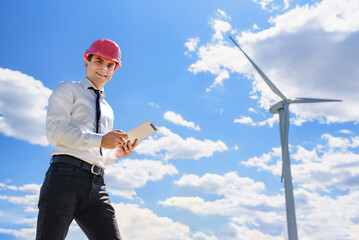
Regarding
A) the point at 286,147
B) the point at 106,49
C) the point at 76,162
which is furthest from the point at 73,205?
the point at 286,147

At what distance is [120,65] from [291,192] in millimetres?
28376

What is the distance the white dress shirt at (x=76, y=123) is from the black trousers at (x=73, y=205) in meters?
0.21

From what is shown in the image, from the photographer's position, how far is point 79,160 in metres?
4.24

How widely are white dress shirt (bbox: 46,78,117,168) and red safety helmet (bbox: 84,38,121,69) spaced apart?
394mm

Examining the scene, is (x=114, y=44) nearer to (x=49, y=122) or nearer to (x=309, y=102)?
(x=49, y=122)

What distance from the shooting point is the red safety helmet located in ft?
15.9

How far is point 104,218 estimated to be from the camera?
438 cm

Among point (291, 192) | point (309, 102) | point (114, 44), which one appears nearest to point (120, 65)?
point (114, 44)

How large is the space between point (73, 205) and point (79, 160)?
495 millimetres

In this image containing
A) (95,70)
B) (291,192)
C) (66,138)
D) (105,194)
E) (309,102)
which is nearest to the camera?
(66,138)

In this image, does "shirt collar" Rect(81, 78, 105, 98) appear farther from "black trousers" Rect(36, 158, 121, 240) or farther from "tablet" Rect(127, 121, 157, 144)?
"black trousers" Rect(36, 158, 121, 240)

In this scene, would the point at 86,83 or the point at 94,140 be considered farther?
the point at 86,83

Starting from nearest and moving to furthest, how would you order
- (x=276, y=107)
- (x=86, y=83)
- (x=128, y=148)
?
1. (x=128, y=148)
2. (x=86, y=83)
3. (x=276, y=107)

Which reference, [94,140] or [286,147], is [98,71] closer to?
[94,140]
